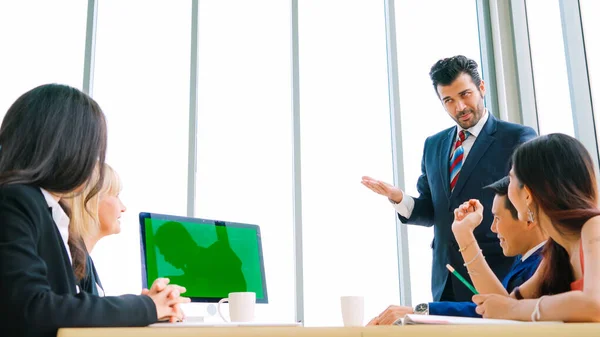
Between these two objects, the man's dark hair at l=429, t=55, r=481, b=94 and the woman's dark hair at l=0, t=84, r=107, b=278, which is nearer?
the woman's dark hair at l=0, t=84, r=107, b=278

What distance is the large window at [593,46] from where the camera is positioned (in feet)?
10.2

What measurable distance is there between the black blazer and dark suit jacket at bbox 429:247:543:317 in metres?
0.84

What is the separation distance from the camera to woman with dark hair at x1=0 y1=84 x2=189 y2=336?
1085mm

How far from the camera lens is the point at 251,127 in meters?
3.89

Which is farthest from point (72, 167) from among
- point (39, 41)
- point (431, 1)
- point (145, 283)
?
point (431, 1)

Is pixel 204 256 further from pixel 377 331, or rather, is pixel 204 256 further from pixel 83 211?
pixel 377 331

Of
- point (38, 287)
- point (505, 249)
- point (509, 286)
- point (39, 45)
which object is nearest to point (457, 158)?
point (505, 249)

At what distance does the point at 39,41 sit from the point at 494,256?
290 cm

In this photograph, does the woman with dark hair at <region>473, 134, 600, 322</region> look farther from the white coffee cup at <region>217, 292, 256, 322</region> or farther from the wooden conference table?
the white coffee cup at <region>217, 292, 256, 322</region>

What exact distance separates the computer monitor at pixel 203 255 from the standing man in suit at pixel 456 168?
0.70 metres

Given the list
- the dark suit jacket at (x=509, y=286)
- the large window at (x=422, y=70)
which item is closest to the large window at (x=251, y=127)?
the large window at (x=422, y=70)

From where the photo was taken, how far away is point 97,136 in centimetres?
138

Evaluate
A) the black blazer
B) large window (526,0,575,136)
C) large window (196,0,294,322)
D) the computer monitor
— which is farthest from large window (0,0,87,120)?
large window (526,0,575,136)

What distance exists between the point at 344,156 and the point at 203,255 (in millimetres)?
1966
